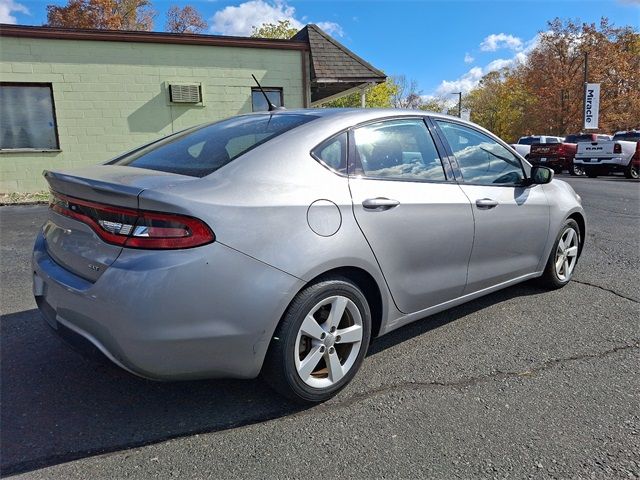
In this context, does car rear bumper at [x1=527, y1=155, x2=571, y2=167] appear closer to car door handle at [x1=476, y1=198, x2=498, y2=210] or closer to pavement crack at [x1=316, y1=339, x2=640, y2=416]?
car door handle at [x1=476, y1=198, x2=498, y2=210]

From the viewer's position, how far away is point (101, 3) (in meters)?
33.5

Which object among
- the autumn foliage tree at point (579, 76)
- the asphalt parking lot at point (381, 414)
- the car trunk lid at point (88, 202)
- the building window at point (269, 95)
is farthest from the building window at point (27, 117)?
the autumn foliage tree at point (579, 76)

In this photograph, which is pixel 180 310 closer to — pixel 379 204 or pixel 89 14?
pixel 379 204

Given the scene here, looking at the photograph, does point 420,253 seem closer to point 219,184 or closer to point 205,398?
point 219,184

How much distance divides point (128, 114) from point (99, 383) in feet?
33.1

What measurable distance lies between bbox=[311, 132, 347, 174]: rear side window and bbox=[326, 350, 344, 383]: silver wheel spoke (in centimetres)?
99

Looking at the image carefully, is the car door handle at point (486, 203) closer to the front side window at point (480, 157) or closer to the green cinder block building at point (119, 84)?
the front side window at point (480, 157)

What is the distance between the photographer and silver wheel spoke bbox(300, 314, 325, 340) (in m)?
2.33

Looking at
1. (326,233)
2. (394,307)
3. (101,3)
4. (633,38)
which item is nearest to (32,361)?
(326,233)

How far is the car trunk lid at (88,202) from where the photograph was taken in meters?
2.07

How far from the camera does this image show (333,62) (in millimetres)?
12398

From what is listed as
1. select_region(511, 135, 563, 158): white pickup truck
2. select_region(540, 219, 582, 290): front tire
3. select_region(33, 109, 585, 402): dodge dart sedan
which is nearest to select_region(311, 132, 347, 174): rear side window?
select_region(33, 109, 585, 402): dodge dart sedan

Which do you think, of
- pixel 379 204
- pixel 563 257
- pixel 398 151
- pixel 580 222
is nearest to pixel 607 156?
pixel 580 222

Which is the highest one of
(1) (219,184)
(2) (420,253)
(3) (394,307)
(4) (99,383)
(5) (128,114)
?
Answer: (5) (128,114)
